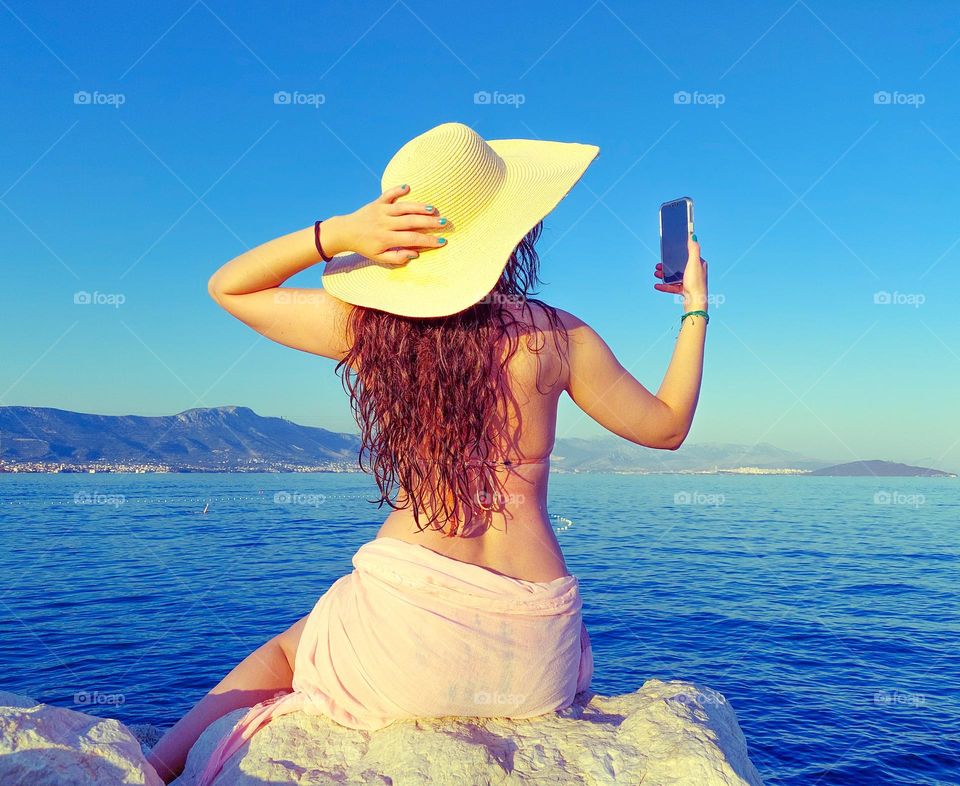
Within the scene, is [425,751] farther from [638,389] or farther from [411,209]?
[411,209]

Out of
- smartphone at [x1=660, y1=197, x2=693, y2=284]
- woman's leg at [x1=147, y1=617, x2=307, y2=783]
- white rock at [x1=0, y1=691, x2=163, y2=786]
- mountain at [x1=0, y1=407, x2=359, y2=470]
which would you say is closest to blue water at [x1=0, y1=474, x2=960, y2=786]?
smartphone at [x1=660, y1=197, x2=693, y2=284]

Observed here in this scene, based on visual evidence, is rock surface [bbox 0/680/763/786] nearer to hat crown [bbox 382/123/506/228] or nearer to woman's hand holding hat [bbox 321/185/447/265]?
woman's hand holding hat [bbox 321/185/447/265]

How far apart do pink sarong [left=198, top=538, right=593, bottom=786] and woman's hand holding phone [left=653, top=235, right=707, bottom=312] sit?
107 centimetres

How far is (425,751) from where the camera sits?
6.95 feet

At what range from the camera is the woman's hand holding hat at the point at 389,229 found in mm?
2203

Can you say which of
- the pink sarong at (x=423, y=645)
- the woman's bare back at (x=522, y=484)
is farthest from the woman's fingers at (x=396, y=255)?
the pink sarong at (x=423, y=645)

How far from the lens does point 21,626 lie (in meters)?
12.1

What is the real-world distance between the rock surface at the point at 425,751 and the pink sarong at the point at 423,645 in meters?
0.06

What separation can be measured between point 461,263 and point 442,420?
486 millimetres

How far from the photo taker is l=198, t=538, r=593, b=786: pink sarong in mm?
2182

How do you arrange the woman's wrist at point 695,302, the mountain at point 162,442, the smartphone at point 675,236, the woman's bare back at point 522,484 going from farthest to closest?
1. the mountain at point 162,442
2. the smartphone at point 675,236
3. the woman's wrist at point 695,302
4. the woman's bare back at point 522,484

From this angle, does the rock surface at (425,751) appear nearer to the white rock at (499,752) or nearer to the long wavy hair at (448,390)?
the white rock at (499,752)

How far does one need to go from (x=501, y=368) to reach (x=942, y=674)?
1051 cm

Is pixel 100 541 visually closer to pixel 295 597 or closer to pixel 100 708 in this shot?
pixel 295 597
